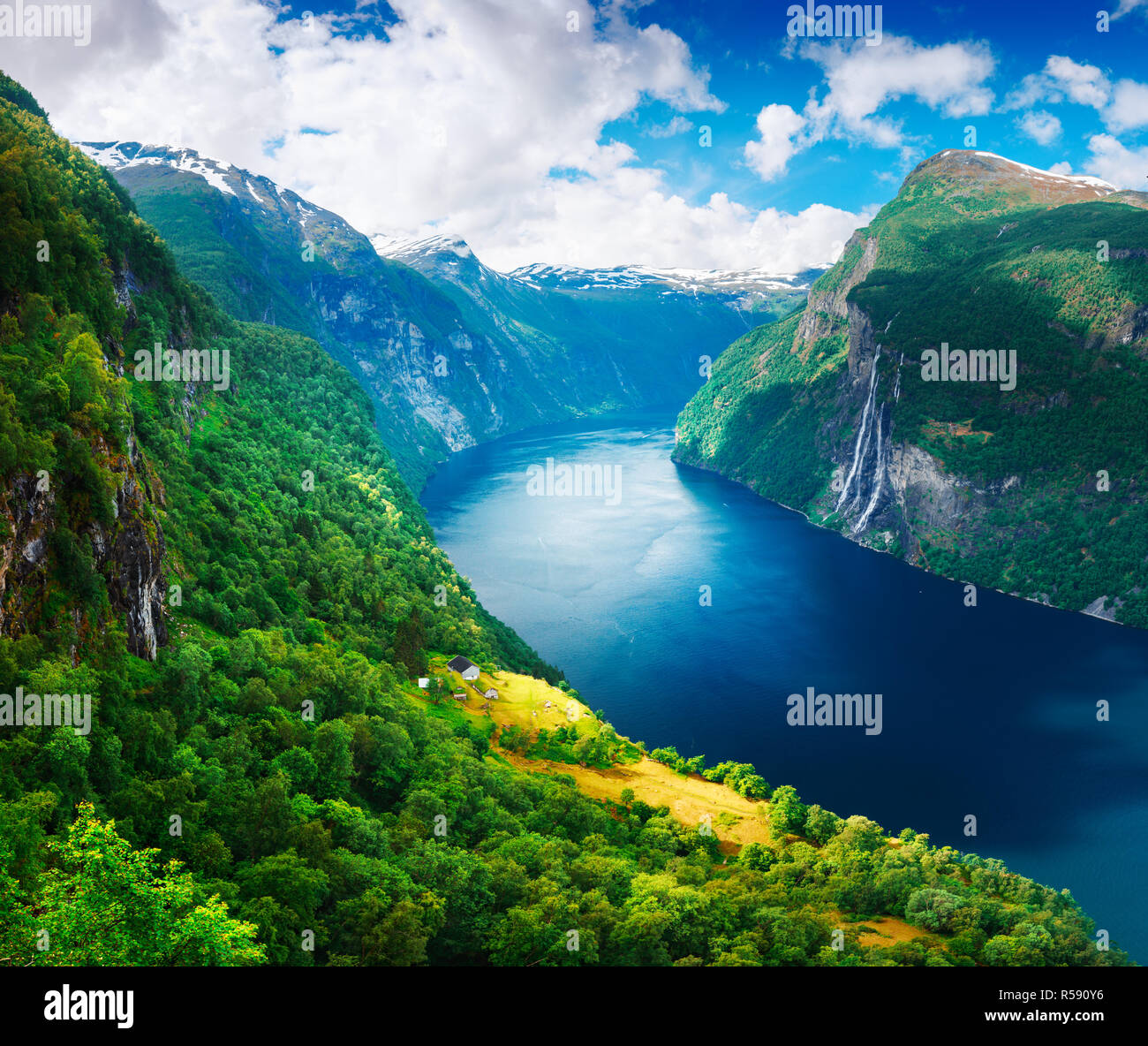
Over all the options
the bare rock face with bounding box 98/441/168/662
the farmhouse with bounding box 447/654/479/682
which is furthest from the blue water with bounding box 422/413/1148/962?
the bare rock face with bounding box 98/441/168/662

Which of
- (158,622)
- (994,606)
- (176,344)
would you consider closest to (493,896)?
(158,622)

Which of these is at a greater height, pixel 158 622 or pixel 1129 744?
pixel 158 622

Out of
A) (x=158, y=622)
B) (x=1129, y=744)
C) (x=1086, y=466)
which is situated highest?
(x=1086, y=466)

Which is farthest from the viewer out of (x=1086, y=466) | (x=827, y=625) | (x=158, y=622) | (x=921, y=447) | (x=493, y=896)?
(x=921, y=447)

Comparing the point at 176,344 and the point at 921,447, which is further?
the point at 921,447

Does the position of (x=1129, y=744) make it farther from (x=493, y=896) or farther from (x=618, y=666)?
(x=493, y=896)

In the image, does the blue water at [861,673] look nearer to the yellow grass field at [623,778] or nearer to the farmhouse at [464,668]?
the yellow grass field at [623,778]

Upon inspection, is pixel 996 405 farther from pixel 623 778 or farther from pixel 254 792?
pixel 254 792
